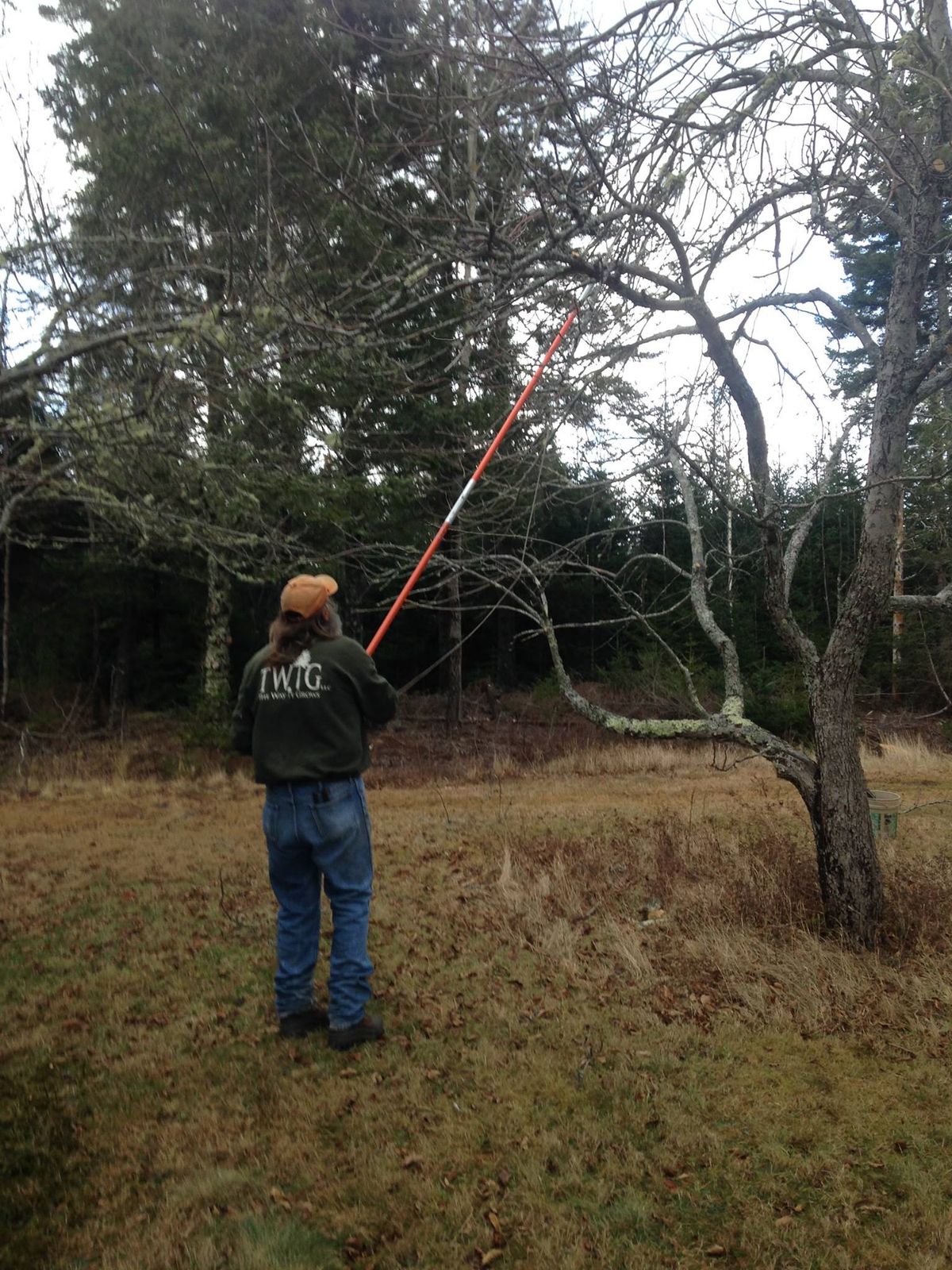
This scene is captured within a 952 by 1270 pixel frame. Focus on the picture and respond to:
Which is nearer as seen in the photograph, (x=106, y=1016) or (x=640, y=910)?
(x=106, y=1016)

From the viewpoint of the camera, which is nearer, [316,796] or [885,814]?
[316,796]

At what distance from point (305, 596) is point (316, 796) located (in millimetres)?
845

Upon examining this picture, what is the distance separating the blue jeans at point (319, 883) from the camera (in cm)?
376

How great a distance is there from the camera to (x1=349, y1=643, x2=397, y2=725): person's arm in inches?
151

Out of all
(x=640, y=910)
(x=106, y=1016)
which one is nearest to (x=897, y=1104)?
(x=640, y=910)

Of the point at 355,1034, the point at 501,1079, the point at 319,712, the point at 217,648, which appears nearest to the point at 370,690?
the point at 319,712

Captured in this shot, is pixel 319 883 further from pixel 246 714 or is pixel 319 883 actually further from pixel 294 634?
pixel 294 634

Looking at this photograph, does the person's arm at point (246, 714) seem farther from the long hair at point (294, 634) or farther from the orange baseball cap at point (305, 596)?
the orange baseball cap at point (305, 596)

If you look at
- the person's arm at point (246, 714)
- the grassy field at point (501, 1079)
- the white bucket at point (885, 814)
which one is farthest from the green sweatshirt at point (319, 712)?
the white bucket at point (885, 814)

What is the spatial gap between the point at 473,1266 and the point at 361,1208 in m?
0.42

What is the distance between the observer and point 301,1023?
3871 millimetres

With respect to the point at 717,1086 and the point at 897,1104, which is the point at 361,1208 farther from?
the point at 897,1104

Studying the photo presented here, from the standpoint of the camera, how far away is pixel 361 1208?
267 centimetres

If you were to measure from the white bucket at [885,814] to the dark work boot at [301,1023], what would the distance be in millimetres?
5146
